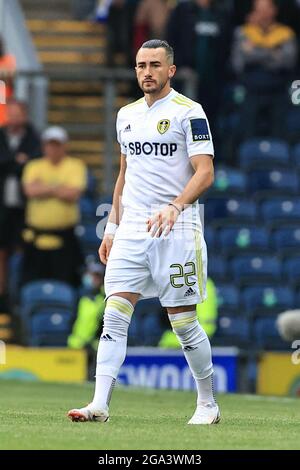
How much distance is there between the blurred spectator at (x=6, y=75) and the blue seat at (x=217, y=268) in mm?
2973

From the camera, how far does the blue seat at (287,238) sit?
62.0 feet

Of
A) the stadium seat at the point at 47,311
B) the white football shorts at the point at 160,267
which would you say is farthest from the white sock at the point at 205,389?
the stadium seat at the point at 47,311

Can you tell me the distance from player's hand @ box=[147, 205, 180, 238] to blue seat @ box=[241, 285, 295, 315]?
9356 mm

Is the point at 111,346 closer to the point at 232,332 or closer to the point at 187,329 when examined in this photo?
the point at 187,329

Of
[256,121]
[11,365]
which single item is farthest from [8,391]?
[256,121]

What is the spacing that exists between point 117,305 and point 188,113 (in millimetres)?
1147

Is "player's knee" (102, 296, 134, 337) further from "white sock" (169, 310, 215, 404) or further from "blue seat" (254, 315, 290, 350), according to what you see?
"blue seat" (254, 315, 290, 350)

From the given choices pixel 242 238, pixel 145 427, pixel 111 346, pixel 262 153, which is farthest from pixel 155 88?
pixel 262 153

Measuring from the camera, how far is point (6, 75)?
18.7 meters

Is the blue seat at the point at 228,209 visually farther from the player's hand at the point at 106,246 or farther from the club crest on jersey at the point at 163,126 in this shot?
the club crest on jersey at the point at 163,126

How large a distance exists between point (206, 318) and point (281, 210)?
304 centimetres

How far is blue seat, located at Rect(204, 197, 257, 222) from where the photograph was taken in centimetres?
1897
